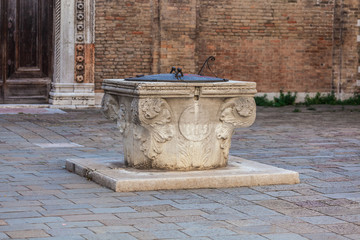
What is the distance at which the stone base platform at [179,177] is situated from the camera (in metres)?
6.14

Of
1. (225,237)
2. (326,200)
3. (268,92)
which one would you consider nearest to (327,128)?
(268,92)

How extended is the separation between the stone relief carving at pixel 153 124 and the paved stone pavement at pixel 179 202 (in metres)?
0.60

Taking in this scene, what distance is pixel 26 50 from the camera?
14781 mm

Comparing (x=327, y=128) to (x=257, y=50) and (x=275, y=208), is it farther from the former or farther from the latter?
(x=275, y=208)

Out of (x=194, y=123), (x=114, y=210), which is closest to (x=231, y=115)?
(x=194, y=123)

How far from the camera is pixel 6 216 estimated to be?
16.6 ft

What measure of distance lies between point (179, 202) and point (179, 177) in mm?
635

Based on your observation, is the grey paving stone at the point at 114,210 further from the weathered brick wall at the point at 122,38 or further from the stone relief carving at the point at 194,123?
the weathered brick wall at the point at 122,38

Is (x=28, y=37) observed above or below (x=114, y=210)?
above

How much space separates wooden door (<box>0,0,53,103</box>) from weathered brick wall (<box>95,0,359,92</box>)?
1.08 m

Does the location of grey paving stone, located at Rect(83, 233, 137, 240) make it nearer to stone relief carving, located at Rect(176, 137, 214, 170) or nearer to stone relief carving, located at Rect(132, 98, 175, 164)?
stone relief carving, located at Rect(132, 98, 175, 164)

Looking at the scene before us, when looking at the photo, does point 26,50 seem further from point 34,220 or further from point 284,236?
point 284,236

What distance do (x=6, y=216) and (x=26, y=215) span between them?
0.45 feet

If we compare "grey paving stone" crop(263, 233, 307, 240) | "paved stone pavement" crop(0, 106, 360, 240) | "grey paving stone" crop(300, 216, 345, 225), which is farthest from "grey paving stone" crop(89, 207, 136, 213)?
"grey paving stone" crop(300, 216, 345, 225)
